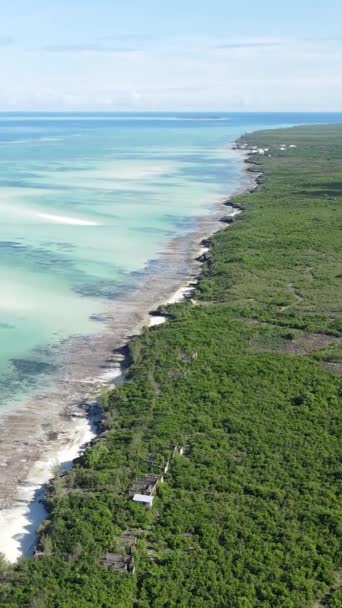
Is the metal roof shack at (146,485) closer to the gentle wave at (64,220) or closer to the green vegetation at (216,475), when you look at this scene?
the green vegetation at (216,475)

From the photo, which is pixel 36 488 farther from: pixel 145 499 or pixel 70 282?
pixel 70 282

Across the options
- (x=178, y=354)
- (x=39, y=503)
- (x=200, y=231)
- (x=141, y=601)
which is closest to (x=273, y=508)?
(x=141, y=601)

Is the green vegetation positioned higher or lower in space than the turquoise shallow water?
lower

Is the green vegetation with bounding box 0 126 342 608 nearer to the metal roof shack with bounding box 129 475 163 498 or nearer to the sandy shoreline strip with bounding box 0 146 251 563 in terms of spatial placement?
the metal roof shack with bounding box 129 475 163 498

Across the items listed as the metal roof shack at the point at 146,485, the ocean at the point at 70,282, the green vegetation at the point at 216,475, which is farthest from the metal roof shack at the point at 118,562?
the metal roof shack at the point at 146,485

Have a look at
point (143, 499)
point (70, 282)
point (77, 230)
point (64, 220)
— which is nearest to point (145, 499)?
point (143, 499)

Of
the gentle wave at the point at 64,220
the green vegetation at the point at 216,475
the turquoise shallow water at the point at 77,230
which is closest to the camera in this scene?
the green vegetation at the point at 216,475

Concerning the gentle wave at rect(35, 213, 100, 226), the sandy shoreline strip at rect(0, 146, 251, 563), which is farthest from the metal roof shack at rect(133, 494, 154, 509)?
the gentle wave at rect(35, 213, 100, 226)
